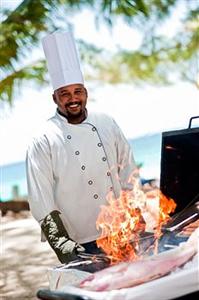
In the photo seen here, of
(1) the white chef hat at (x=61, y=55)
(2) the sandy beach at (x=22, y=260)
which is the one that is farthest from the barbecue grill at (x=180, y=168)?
(2) the sandy beach at (x=22, y=260)

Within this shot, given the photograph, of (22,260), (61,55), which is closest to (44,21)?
(22,260)

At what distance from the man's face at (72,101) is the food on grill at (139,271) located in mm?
985

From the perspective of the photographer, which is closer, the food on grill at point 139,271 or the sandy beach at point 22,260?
the food on grill at point 139,271

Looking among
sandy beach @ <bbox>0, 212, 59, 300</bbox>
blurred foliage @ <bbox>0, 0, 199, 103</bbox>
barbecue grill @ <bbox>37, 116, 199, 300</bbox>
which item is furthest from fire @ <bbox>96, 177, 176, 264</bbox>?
blurred foliage @ <bbox>0, 0, 199, 103</bbox>

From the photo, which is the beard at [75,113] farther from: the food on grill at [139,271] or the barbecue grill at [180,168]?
the food on grill at [139,271]

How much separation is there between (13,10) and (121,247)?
6857mm

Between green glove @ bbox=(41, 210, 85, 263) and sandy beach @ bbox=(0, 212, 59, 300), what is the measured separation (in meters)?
2.52

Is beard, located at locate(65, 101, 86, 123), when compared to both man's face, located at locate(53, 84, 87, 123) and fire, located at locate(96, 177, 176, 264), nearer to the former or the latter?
man's face, located at locate(53, 84, 87, 123)

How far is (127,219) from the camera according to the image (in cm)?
265

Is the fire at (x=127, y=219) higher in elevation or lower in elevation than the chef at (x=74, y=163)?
lower

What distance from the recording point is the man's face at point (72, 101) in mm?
2783

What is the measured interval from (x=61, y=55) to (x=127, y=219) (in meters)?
0.88

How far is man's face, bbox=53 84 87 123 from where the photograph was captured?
278 centimetres

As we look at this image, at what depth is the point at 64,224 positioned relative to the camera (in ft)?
9.21
